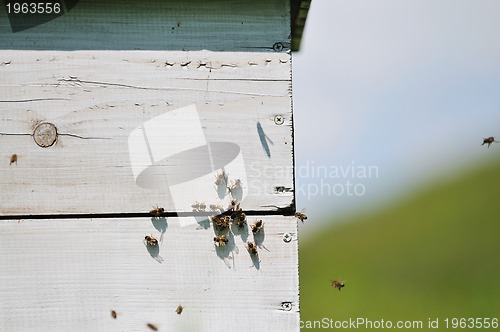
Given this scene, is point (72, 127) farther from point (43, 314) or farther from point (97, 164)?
point (43, 314)

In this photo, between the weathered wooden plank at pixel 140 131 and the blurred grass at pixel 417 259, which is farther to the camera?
the blurred grass at pixel 417 259

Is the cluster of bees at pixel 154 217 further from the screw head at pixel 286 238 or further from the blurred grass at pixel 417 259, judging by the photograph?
the blurred grass at pixel 417 259

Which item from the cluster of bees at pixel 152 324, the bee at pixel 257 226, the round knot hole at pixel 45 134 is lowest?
the cluster of bees at pixel 152 324

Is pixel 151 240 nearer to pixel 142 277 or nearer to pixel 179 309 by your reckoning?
pixel 142 277

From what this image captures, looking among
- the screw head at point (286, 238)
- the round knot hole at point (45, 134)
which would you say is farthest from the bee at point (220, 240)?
the round knot hole at point (45, 134)

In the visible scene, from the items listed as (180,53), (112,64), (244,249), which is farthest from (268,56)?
(244,249)

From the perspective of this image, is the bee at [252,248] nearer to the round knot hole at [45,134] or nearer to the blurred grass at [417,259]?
the round knot hole at [45,134]

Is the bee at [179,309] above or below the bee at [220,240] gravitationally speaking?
A: below

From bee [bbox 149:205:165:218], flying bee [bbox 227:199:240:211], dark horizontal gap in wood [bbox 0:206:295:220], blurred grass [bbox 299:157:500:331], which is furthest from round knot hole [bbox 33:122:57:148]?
blurred grass [bbox 299:157:500:331]
